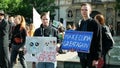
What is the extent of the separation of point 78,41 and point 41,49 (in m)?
1.33

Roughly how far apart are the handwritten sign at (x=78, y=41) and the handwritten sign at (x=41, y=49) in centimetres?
77

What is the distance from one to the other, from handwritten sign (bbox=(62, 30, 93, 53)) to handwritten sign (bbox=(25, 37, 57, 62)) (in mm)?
771

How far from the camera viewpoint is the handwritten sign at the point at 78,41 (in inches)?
321

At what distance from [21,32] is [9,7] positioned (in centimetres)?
4713

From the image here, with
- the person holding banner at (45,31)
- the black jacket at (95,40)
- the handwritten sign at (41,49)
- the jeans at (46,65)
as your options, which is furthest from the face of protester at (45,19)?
the black jacket at (95,40)

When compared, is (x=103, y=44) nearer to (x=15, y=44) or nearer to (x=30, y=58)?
(x=30, y=58)

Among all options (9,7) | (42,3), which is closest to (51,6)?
(42,3)

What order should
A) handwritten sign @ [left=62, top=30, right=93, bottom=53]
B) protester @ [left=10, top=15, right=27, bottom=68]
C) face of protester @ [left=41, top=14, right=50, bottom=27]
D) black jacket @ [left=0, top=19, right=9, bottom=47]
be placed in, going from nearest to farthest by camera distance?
handwritten sign @ [left=62, top=30, right=93, bottom=53]
face of protester @ [left=41, top=14, right=50, bottom=27]
black jacket @ [left=0, top=19, right=9, bottom=47]
protester @ [left=10, top=15, right=27, bottom=68]

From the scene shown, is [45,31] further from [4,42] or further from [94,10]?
[94,10]

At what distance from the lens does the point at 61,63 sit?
1174cm

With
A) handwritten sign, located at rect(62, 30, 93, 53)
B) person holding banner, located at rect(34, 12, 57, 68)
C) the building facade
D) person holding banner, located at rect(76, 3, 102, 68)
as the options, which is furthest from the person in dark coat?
the building facade

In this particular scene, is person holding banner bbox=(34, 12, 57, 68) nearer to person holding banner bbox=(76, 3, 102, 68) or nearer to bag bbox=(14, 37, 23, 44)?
person holding banner bbox=(76, 3, 102, 68)

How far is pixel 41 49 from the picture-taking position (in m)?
9.53

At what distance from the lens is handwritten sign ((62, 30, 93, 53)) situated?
8164 mm
